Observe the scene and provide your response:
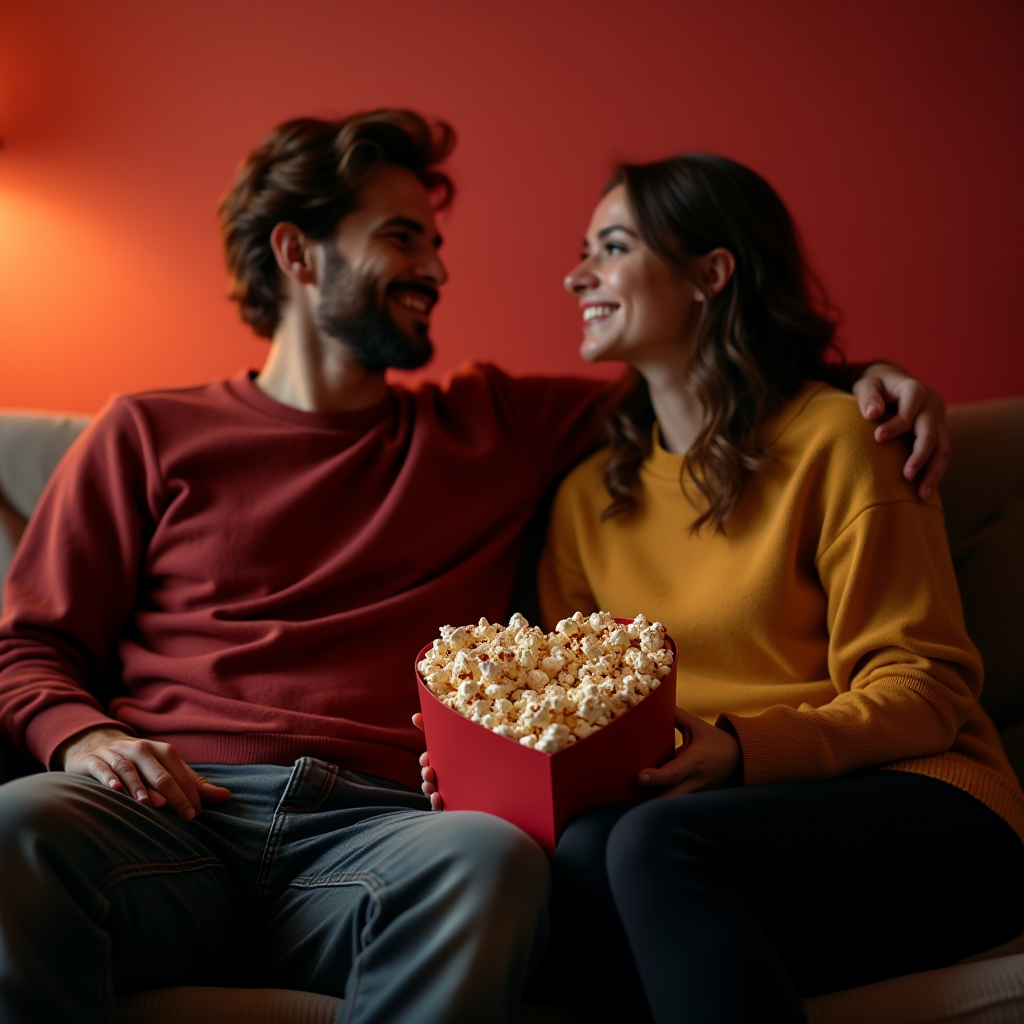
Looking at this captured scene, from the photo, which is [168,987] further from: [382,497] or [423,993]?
[382,497]

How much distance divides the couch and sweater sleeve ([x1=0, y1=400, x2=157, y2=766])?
0.39 ft

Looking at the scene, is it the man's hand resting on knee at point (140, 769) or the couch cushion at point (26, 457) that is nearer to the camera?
the man's hand resting on knee at point (140, 769)

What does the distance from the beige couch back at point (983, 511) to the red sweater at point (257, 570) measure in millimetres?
131

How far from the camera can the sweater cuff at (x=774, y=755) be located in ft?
3.85

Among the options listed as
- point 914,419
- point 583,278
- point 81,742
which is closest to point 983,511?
point 914,419

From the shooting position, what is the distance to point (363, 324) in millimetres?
1713

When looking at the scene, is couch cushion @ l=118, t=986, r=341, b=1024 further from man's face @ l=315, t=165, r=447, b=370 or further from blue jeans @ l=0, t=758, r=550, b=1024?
man's face @ l=315, t=165, r=447, b=370

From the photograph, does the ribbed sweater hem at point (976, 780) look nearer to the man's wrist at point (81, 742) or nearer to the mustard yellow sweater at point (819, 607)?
the mustard yellow sweater at point (819, 607)

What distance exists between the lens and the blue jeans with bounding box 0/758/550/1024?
975 mm

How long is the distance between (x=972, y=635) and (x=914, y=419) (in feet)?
1.35

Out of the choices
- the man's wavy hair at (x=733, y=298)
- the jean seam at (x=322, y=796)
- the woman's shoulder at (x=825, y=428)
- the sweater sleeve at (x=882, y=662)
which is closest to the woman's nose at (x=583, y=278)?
the man's wavy hair at (x=733, y=298)

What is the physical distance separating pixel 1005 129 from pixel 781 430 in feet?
3.35

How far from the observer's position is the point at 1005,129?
2.00 meters

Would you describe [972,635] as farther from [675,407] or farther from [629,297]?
Answer: [629,297]
